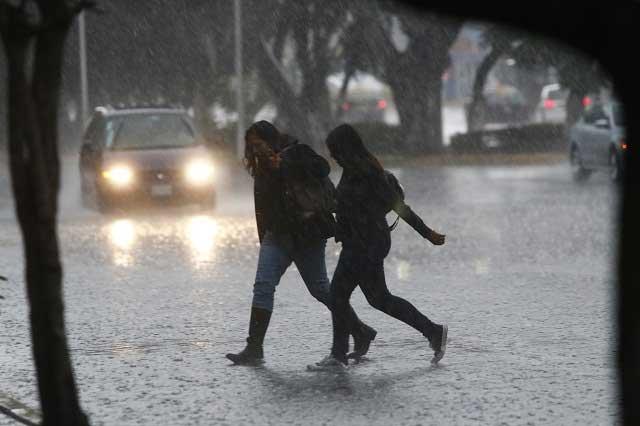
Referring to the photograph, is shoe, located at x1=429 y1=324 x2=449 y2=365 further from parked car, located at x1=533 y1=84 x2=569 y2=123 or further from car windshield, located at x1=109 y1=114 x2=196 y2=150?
parked car, located at x1=533 y1=84 x2=569 y2=123

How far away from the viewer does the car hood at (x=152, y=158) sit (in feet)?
72.9

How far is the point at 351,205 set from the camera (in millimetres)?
8969

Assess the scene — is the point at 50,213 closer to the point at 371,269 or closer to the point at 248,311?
the point at 371,269

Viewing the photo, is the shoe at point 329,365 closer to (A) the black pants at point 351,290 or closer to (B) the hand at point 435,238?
(A) the black pants at point 351,290

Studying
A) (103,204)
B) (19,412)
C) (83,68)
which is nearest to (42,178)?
(19,412)

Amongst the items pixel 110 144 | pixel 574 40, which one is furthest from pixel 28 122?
pixel 110 144

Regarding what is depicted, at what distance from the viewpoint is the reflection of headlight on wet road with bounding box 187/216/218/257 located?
16.8m

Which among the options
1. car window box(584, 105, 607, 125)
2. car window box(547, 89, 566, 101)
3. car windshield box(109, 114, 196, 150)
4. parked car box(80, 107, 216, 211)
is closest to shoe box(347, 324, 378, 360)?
parked car box(80, 107, 216, 211)

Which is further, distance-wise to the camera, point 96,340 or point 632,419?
point 96,340

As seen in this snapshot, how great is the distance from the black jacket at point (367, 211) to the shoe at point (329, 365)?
66 centimetres

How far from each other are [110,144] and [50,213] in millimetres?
16874

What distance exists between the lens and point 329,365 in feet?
30.0

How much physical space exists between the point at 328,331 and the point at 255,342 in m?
1.37

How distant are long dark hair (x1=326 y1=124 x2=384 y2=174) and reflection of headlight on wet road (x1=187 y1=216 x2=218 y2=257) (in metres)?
7.42
